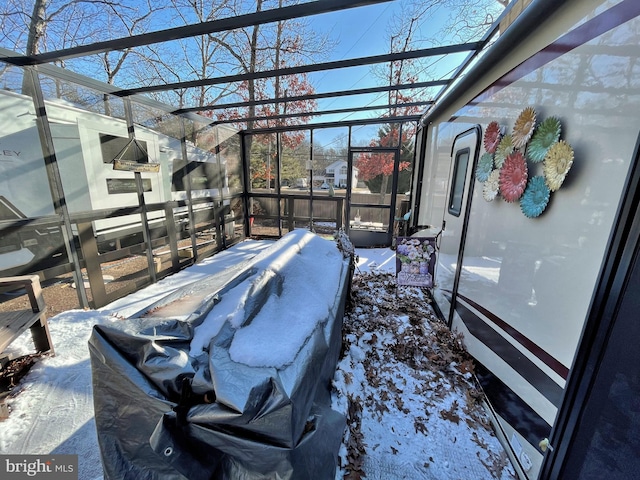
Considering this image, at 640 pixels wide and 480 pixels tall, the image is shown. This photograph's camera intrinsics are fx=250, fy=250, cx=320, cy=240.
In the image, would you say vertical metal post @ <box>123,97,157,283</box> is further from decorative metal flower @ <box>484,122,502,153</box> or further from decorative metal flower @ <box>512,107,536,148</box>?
decorative metal flower @ <box>512,107,536,148</box>

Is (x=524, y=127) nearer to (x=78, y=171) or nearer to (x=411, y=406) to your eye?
(x=411, y=406)

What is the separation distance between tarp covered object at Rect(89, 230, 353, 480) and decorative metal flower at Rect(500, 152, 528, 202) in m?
1.75

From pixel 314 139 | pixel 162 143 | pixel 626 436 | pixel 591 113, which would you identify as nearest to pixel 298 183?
pixel 314 139

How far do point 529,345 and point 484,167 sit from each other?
1586 mm

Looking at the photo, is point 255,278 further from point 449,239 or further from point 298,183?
point 298,183

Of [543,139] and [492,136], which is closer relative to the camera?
[543,139]

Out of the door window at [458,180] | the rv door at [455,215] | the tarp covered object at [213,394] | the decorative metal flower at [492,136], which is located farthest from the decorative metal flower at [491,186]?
the tarp covered object at [213,394]

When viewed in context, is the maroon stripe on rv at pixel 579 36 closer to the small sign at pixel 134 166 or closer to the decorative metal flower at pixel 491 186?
the decorative metal flower at pixel 491 186

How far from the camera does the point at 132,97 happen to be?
4262 mm

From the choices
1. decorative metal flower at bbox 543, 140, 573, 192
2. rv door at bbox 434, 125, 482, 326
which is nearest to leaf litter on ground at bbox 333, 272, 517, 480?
rv door at bbox 434, 125, 482, 326

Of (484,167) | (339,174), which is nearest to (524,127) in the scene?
(484,167)

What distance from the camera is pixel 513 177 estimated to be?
1.88m

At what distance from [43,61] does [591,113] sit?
16.5 feet

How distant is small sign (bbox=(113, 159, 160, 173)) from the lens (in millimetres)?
3964
